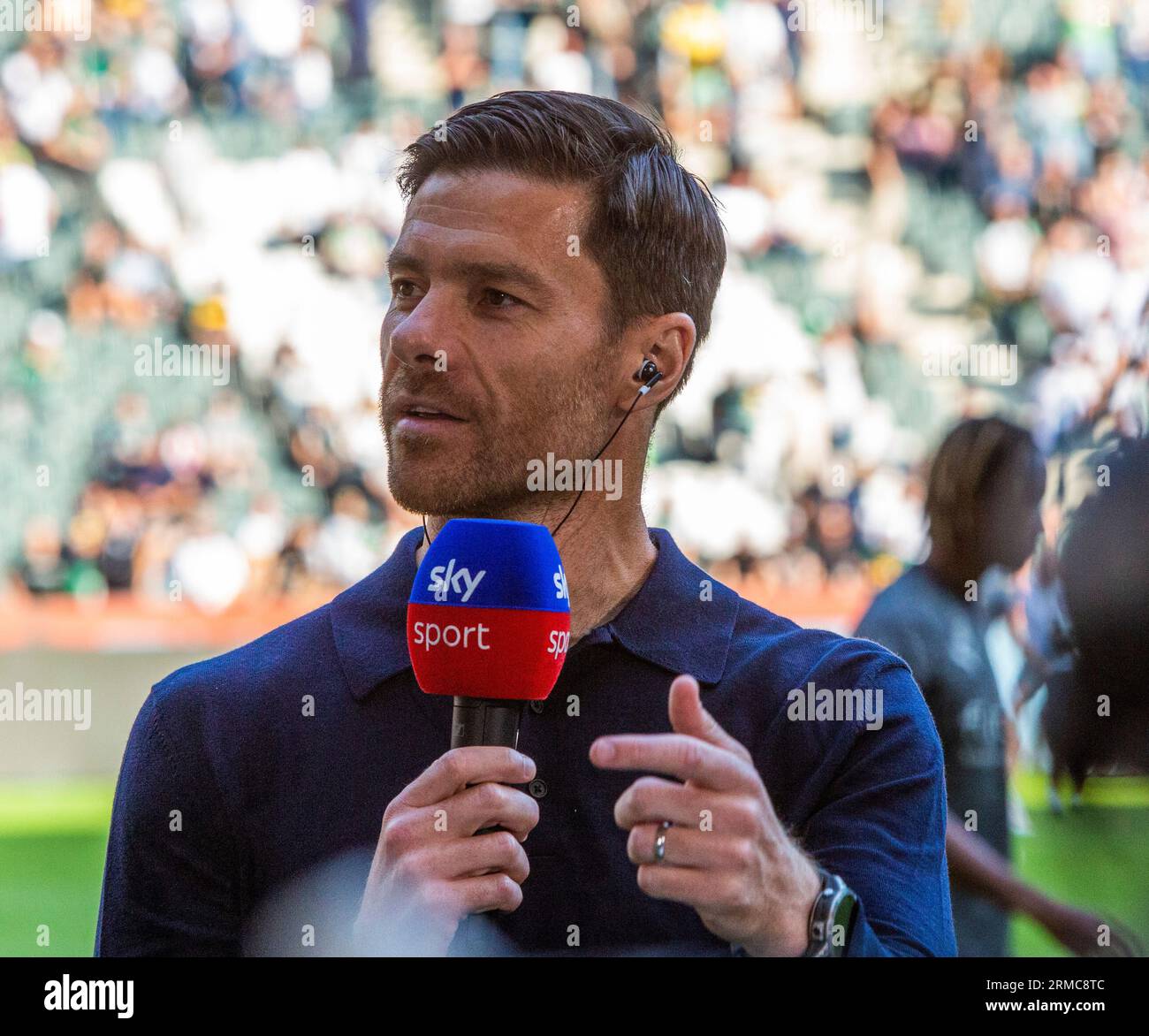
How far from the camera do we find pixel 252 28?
514cm

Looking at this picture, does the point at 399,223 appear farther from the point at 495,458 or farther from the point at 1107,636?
the point at 495,458

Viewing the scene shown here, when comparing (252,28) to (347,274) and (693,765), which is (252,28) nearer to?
(347,274)

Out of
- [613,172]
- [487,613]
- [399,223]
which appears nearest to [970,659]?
[613,172]

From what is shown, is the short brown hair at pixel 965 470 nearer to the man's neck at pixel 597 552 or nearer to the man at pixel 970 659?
the man at pixel 970 659

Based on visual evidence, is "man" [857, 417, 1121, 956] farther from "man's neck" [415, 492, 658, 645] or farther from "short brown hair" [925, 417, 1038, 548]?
"man's neck" [415, 492, 658, 645]

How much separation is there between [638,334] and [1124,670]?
4.03 feet

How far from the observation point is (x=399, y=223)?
4840 millimetres

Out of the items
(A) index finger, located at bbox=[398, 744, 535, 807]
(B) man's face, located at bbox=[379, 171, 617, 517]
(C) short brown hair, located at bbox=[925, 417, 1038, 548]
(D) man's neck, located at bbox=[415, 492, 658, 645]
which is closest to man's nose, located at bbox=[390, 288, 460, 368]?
(B) man's face, located at bbox=[379, 171, 617, 517]

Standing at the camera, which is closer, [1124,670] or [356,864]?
[356,864]

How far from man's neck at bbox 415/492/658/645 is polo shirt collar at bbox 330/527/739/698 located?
2 centimetres

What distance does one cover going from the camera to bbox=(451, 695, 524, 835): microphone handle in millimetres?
918

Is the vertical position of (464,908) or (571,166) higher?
(571,166)

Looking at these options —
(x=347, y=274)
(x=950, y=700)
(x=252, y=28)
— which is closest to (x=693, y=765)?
(x=950, y=700)

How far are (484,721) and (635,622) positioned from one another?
30 cm
